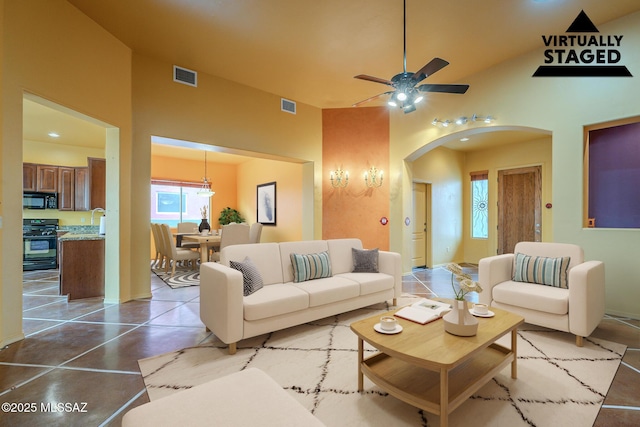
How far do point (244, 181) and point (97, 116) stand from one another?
5329 millimetres

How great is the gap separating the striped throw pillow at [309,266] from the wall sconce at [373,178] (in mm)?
2671

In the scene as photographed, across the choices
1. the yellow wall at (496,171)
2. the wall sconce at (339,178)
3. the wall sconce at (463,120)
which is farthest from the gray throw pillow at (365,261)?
the yellow wall at (496,171)

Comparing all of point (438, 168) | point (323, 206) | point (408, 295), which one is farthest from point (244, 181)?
point (408, 295)

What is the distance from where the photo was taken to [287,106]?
5.51 m

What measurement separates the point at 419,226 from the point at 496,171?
2.29 meters

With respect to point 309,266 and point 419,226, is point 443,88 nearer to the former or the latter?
point 309,266

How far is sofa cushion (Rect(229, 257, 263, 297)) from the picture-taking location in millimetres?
2813

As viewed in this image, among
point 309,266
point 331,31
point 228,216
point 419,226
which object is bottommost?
point 309,266

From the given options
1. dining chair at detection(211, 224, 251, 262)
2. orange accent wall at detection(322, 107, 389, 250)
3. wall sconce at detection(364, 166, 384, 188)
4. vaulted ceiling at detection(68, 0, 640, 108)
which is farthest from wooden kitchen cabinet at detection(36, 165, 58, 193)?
wall sconce at detection(364, 166, 384, 188)

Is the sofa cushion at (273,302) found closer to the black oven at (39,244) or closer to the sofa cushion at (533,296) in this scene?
the sofa cushion at (533,296)

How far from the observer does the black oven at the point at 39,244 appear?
595 centimetres

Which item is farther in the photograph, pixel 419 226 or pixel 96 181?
pixel 419 226

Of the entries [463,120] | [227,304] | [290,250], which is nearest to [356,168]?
[463,120]

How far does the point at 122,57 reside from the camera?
12.6ft
